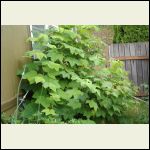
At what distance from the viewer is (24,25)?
535 cm

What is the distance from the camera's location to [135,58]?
7.85 m

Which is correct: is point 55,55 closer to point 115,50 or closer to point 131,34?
point 115,50

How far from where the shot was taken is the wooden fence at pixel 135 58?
7.82 meters

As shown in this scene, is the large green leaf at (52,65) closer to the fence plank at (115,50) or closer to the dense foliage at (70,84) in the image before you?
the dense foliage at (70,84)

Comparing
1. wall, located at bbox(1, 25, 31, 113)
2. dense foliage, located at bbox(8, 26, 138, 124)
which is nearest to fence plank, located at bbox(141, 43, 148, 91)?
dense foliage, located at bbox(8, 26, 138, 124)

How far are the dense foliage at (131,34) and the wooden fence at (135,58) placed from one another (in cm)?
43

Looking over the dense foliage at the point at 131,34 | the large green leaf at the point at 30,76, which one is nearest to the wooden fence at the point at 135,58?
the dense foliage at the point at 131,34

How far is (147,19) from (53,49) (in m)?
1.55

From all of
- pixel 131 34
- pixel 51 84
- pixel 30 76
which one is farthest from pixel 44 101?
pixel 131 34

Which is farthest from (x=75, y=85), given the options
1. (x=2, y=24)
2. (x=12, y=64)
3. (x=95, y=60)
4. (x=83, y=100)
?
(x=2, y=24)

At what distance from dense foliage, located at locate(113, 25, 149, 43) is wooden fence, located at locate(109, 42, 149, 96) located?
1.41 ft

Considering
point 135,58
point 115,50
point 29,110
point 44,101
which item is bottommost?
point 29,110

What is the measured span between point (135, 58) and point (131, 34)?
83 cm

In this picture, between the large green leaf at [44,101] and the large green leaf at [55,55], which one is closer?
the large green leaf at [44,101]
